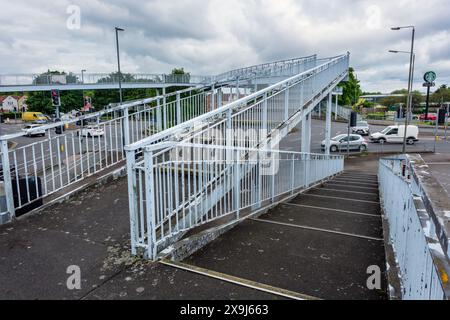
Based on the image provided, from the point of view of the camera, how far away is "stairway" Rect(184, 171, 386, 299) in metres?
2.90

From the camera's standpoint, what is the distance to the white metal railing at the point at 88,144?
4.20 metres

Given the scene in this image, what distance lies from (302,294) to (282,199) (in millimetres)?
3831

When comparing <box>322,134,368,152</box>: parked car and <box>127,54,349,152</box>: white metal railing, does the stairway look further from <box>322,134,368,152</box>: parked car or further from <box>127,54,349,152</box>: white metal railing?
<box>322,134,368,152</box>: parked car

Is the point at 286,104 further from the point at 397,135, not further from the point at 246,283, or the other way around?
the point at 397,135

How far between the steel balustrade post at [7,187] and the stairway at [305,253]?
8.22 feet

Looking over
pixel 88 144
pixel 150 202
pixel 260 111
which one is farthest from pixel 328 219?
pixel 88 144

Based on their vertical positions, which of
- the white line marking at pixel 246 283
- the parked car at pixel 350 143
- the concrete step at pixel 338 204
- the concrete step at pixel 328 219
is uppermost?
the white line marking at pixel 246 283

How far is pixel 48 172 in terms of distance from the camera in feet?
24.2

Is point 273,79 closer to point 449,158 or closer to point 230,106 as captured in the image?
point 230,106

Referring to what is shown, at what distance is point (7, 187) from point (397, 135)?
30.5m

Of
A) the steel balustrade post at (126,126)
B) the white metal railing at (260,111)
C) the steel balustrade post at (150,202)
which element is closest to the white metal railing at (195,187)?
the steel balustrade post at (150,202)

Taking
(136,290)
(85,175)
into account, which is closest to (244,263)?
(136,290)

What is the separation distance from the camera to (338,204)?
6.53m

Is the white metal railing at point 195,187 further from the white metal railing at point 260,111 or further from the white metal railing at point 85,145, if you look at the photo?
the white metal railing at point 85,145
